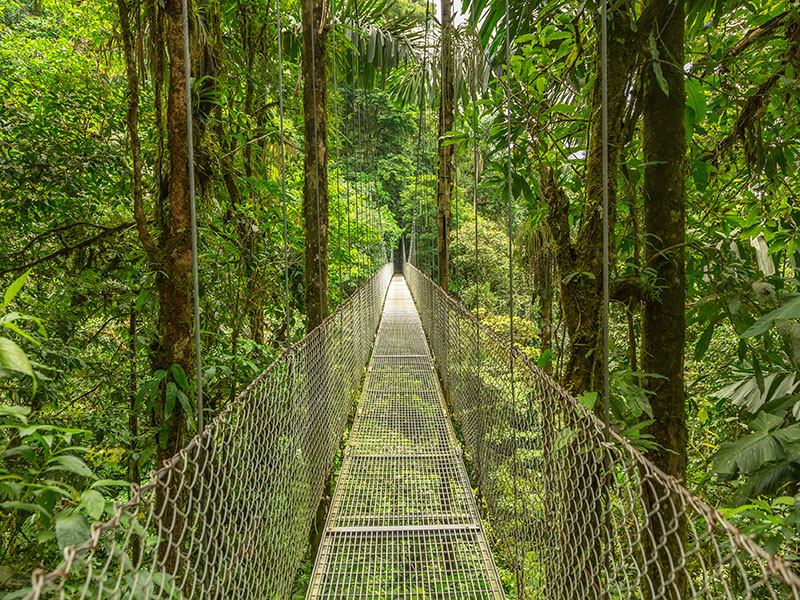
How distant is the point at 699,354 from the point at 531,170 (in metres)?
0.73

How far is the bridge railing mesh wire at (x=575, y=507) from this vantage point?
0.57 m

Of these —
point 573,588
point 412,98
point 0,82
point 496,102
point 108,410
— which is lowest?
point 573,588

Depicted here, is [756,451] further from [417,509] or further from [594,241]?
[417,509]

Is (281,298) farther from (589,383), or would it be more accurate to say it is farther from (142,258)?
(589,383)

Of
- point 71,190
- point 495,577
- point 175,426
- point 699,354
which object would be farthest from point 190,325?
point 699,354

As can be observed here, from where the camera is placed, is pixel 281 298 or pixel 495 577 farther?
pixel 281 298

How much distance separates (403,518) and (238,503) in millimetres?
1228

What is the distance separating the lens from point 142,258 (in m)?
1.81

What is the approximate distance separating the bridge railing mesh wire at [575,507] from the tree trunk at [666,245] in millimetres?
134

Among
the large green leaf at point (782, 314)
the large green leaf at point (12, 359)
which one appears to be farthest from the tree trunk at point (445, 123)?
the large green leaf at point (12, 359)

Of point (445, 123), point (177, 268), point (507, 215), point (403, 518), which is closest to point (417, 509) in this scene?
point (403, 518)

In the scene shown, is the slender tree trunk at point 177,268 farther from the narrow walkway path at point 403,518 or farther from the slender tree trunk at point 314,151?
the slender tree trunk at point 314,151

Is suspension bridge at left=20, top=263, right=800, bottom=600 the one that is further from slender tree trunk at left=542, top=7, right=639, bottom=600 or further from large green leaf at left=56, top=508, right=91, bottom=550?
slender tree trunk at left=542, top=7, right=639, bottom=600

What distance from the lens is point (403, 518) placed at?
203cm
